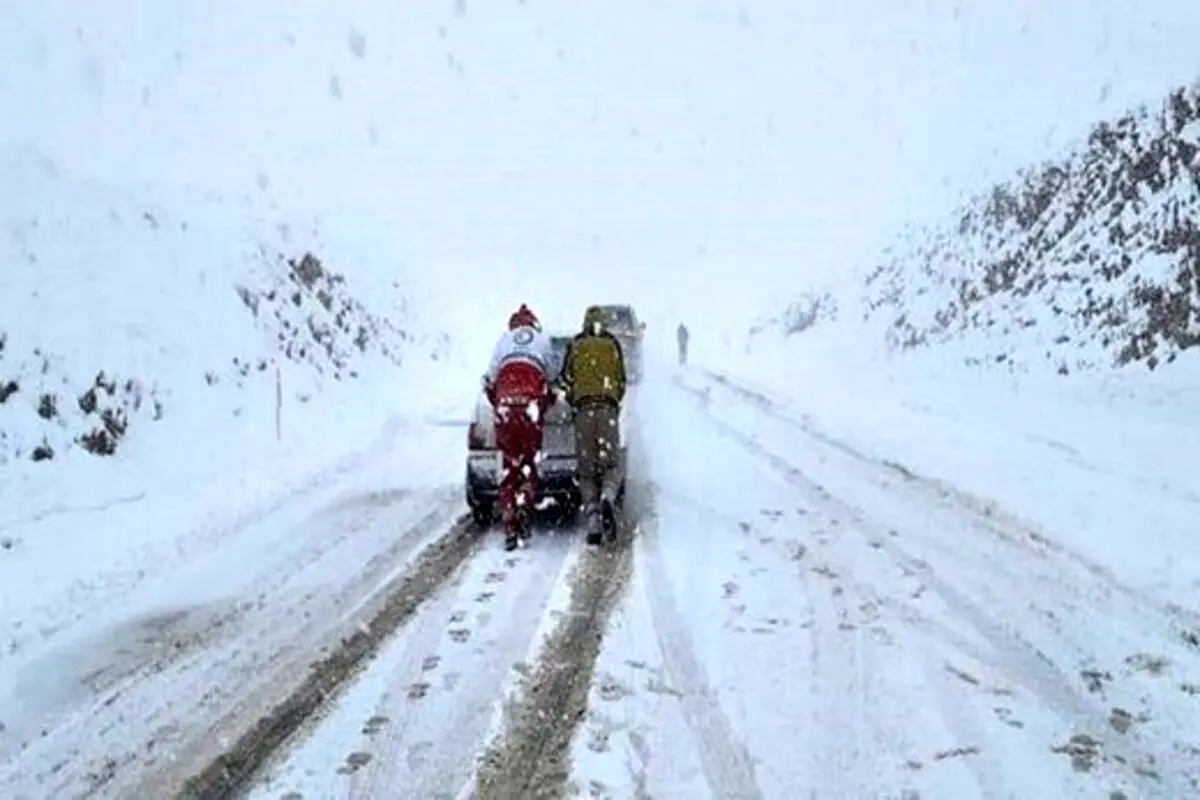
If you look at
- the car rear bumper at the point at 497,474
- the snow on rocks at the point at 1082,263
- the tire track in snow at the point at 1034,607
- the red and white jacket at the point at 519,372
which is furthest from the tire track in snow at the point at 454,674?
the snow on rocks at the point at 1082,263

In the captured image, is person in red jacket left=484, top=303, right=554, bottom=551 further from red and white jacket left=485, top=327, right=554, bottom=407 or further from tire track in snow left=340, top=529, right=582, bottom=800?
tire track in snow left=340, top=529, right=582, bottom=800

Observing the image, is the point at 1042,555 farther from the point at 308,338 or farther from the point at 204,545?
the point at 308,338

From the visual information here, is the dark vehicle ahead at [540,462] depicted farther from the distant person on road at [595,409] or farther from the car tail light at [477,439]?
the distant person on road at [595,409]

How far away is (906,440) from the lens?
49.6ft

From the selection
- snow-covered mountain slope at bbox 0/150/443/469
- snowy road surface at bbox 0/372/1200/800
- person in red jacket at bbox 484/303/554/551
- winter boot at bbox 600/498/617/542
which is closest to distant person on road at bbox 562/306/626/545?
winter boot at bbox 600/498/617/542

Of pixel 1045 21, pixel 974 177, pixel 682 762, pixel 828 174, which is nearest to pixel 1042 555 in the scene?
pixel 682 762

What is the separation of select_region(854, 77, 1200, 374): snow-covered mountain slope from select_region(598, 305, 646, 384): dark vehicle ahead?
6.99 m

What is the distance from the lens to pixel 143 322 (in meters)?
15.0

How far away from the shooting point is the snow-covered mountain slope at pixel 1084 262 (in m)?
17.2

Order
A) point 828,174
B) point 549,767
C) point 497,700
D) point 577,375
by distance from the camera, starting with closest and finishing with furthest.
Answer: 1. point 549,767
2. point 497,700
3. point 577,375
4. point 828,174

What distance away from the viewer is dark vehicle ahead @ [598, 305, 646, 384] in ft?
90.9

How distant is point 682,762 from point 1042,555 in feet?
15.7

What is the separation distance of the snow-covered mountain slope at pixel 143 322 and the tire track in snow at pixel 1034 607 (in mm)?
8059

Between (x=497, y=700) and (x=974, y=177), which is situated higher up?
A: (x=974, y=177)
